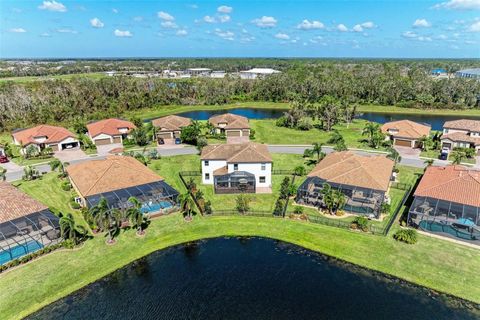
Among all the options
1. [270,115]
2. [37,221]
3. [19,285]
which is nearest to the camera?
[19,285]

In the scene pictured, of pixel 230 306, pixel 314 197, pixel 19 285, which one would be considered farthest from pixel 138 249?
pixel 314 197

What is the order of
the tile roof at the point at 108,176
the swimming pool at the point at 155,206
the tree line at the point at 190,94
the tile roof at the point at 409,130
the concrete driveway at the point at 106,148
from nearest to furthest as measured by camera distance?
the swimming pool at the point at 155,206, the tile roof at the point at 108,176, the concrete driveway at the point at 106,148, the tile roof at the point at 409,130, the tree line at the point at 190,94

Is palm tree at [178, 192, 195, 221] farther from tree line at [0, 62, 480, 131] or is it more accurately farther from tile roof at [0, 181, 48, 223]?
tree line at [0, 62, 480, 131]

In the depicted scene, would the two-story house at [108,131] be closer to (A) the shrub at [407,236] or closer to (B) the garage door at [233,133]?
(B) the garage door at [233,133]

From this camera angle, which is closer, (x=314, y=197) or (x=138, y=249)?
(x=138, y=249)

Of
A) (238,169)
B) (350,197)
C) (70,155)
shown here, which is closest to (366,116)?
(350,197)

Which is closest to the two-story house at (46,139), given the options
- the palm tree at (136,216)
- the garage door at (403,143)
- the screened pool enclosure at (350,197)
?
the palm tree at (136,216)

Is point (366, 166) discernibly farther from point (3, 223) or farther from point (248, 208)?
point (3, 223)
